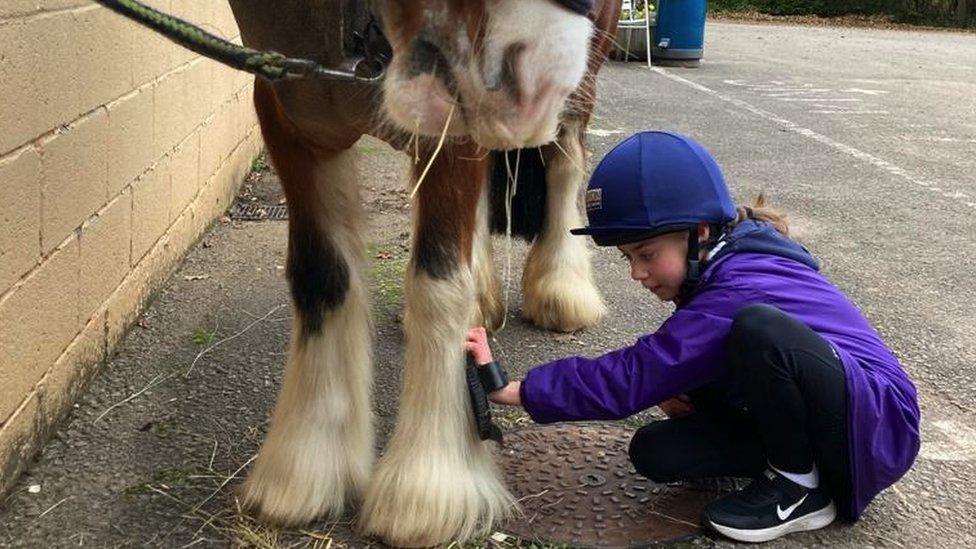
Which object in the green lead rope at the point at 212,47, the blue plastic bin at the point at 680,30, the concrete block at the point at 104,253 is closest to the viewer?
the green lead rope at the point at 212,47

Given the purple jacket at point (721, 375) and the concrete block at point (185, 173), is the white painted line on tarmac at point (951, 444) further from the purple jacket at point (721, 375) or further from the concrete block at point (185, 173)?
the concrete block at point (185, 173)

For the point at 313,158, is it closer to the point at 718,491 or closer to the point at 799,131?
the point at 718,491

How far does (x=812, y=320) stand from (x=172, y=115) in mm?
2438

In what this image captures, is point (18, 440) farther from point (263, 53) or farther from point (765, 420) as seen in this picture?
point (765, 420)

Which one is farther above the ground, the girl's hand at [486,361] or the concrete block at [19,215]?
the concrete block at [19,215]

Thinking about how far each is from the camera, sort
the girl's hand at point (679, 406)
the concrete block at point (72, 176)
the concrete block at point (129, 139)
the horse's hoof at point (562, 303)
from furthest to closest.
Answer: the horse's hoof at point (562, 303) < the concrete block at point (129, 139) < the girl's hand at point (679, 406) < the concrete block at point (72, 176)

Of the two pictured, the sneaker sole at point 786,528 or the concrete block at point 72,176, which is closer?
the sneaker sole at point 786,528

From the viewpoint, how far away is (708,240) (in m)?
2.37

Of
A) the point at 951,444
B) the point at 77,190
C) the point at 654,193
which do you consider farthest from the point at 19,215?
the point at 951,444

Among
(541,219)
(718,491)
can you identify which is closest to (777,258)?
(718,491)

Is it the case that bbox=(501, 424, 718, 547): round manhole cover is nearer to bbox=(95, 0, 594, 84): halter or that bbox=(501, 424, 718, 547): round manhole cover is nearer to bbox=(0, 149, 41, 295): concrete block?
bbox=(95, 0, 594, 84): halter

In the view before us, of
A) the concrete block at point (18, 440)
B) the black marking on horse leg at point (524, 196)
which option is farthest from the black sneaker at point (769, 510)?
the concrete block at point (18, 440)

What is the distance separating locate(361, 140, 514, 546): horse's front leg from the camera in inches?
84.2

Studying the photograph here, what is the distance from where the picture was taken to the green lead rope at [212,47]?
64.8 inches
